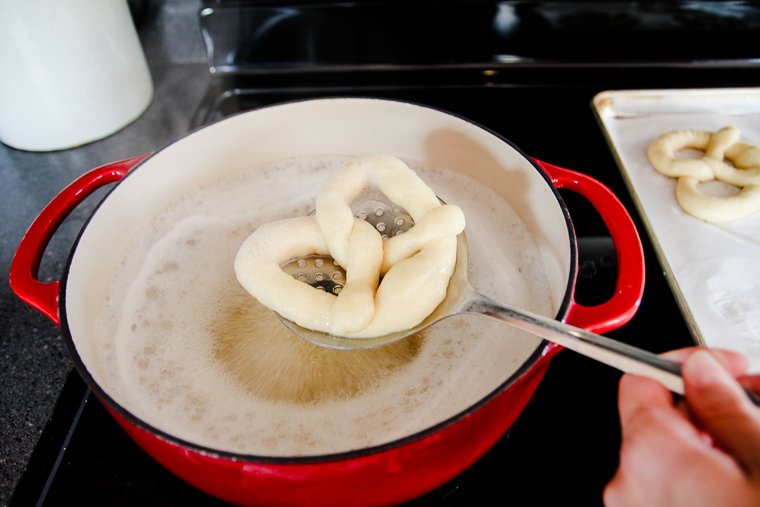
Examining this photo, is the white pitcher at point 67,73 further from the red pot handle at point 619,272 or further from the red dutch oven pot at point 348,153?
the red pot handle at point 619,272

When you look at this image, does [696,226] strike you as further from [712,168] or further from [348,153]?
[348,153]

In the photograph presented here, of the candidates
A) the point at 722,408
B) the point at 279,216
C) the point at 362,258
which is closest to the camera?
the point at 722,408

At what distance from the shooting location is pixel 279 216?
689 millimetres

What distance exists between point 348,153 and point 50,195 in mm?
397

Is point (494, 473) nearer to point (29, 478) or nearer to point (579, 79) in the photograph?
point (29, 478)

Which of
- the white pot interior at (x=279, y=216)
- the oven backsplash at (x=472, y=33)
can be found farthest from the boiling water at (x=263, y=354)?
the oven backsplash at (x=472, y=33)

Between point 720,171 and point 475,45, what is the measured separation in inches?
14.7

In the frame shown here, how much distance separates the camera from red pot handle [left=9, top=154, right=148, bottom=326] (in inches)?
18.4

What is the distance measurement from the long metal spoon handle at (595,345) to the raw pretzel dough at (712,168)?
1.28 ft

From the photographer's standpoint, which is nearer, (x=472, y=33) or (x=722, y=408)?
(x=722, y=408)

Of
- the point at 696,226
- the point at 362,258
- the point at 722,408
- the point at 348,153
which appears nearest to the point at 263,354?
the point at 362,258

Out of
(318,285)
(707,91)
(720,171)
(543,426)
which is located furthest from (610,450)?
(707,91)

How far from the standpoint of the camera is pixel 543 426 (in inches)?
21.2

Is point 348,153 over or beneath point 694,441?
beneath
